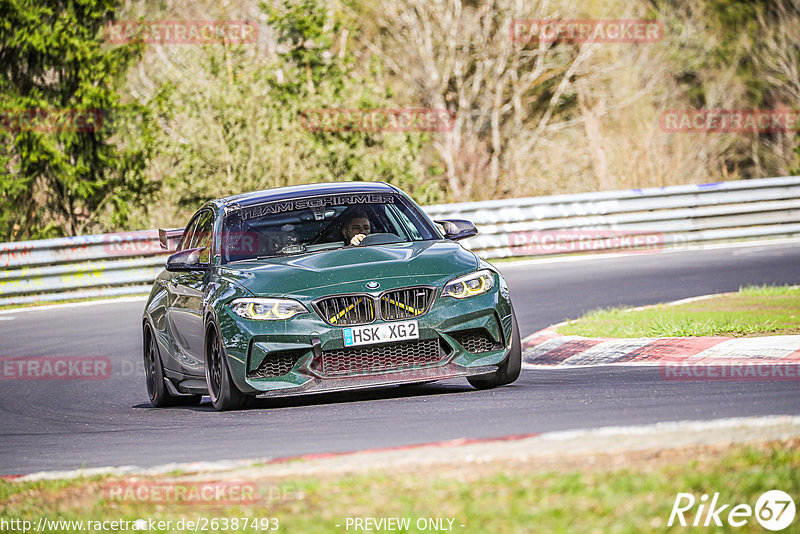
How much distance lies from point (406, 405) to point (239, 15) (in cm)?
4299

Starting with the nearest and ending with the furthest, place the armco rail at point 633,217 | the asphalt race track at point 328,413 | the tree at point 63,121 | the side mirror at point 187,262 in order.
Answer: the asphalt race track at point 328,413, the side mirror at point 187,262, the armco rail at point 633,217, the tree at point 63,121

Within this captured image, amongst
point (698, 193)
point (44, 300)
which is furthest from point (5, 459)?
point (698, 193)

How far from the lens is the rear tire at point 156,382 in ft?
35.0

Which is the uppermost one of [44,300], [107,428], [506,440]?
[506,440]

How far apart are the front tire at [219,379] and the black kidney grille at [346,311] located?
0.76 meters

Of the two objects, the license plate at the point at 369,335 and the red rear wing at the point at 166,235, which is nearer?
the license plate at the point at 369,335

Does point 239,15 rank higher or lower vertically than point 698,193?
higher

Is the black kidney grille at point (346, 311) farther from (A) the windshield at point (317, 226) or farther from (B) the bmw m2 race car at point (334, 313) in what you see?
(A) the windshield at point (317, 226)

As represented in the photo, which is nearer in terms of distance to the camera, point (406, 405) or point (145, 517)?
point (145, 517)

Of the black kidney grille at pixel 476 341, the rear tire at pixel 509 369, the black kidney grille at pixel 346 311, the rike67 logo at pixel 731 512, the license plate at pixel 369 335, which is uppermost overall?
the rike67 logo at pixel 731 512

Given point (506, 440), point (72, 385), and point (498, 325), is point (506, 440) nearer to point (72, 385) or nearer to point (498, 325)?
point (498, 325)

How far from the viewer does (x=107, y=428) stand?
29.4 feet

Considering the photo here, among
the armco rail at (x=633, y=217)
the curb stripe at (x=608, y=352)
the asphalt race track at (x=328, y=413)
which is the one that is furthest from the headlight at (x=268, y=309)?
the armco rail at (x=633, y=217)

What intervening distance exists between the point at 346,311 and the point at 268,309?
1.64ft
